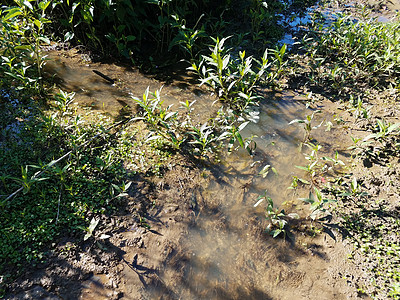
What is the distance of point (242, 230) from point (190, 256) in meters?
0.53

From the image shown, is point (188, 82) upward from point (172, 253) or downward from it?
upward

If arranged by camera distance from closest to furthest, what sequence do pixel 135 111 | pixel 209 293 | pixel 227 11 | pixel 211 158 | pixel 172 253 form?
pixel 209 293, pixel 172 253, pixel 211 158, pixel 135 111, pixel 227 11

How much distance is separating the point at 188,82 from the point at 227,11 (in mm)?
1911

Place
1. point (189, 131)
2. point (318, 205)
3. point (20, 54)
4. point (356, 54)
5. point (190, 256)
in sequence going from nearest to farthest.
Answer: point (190, 256), point (318, 205), point (189, 131), point (20, 54), point (356, 54)

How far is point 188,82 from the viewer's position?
412 centimetres

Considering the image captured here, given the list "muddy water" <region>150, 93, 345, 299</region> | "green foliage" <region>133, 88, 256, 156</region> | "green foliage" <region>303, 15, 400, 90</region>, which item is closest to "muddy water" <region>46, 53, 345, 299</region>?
"muddy water" <region>150, 93, 345, 299</region>

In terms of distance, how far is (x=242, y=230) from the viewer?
2623 millimetres

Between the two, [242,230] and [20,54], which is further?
[20,54]

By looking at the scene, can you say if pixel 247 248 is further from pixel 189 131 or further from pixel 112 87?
pixel 112 87

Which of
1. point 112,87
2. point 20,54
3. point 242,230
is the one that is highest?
point 20,54

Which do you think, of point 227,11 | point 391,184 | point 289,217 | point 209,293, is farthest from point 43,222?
point 227,11

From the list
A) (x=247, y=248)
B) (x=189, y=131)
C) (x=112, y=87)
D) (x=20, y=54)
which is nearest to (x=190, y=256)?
(x=247, y=248)

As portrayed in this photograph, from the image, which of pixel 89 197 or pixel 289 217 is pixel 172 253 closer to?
pixel 89 197

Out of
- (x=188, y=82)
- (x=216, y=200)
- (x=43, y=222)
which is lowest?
(x=43, y=222)
